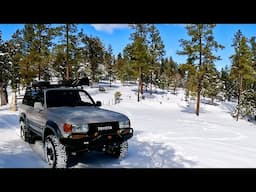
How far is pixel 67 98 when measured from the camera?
6.30m

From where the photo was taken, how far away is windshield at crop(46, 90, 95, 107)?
6.01 meters

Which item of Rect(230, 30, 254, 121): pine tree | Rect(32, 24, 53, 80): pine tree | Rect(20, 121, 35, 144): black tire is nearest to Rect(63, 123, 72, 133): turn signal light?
Rect(20, 121, 35, 144): black tire

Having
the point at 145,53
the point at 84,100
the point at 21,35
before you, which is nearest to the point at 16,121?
the point at 84,100

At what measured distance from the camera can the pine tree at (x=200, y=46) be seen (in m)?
23.1

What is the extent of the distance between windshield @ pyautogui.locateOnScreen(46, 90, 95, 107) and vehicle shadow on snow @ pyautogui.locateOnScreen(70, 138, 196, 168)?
4.16 ft

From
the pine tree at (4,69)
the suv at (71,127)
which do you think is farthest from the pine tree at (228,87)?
the suv at (71,127)

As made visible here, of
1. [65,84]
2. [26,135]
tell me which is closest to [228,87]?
[65,84]

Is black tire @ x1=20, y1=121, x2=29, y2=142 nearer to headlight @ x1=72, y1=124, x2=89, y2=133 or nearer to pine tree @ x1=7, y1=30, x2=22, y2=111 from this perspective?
headlight @ x1=72, y1=124, x2=89, y2=133

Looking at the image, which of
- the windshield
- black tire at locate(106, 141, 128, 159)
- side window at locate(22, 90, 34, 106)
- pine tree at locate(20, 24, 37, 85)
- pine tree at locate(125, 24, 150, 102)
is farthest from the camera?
pine tree at locate(125, 24, 150, 102)

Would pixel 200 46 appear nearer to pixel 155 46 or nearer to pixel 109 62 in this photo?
pixel 155 46
